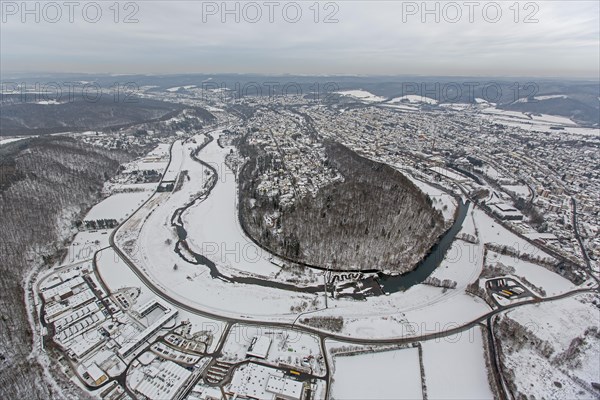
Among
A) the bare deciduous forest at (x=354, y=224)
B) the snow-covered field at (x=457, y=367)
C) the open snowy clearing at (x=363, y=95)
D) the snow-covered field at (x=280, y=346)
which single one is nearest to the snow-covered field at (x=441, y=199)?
the bare deciduous forest at (x=354, y=224)

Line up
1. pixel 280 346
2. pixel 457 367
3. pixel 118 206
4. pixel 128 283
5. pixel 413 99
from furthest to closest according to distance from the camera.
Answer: pixel 413 99, pixel 118 206, pixel 128 283, pixel 280 346, pixel 457 367

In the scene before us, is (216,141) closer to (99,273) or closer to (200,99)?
(99,273)

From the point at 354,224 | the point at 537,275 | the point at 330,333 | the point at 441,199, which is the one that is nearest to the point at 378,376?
the point at 330,333

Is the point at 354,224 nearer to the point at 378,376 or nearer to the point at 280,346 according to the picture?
the point at 280,346

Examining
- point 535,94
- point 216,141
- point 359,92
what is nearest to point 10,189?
point 216,141

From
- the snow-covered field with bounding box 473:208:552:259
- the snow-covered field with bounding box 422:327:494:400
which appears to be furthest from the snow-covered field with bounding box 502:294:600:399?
the snow-covered field with bounding box 473:208:552:259

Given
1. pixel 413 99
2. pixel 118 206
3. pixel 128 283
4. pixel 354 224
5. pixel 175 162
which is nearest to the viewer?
pixel 128 283
